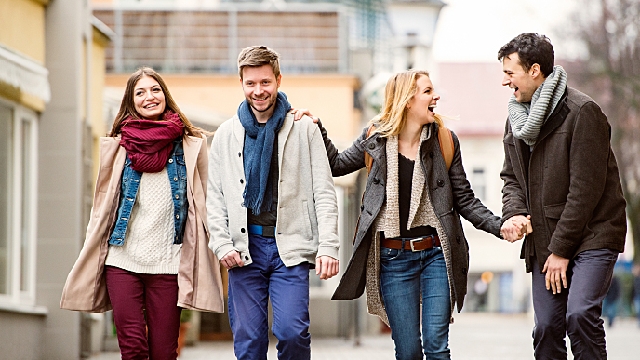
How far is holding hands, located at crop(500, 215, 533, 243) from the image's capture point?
682 centimetres

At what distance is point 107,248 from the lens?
6910 mm

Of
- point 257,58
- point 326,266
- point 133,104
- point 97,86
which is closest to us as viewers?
point 326,266

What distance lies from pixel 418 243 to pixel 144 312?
1.56 metres

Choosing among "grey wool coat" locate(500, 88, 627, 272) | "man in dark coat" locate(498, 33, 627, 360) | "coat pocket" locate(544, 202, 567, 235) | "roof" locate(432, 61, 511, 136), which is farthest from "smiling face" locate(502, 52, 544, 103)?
"roof" locate(432, 61, 511, 136)

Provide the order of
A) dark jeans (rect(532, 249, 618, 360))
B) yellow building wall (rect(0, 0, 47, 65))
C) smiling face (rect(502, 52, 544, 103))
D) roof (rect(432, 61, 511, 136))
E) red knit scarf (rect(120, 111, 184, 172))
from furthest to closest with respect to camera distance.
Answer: roof (rect(432, 61, 511, 136)) < yellow building wall (rect(0, 0, 47, 65)) < red knit scarf (rect(120, 111, 184, 172)) < smiling face (rect(502, 52, 544, 103)) < dark jeans (rect(532, 249, 618, 360))

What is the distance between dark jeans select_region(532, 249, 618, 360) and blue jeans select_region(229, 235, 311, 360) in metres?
1.26

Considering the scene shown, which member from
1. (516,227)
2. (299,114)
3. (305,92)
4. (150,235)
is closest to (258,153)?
(299,114)

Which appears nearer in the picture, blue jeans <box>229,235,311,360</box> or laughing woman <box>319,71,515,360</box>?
blue jeans <box>229,235,311,360</box>

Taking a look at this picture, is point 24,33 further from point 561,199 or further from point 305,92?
point 305,92

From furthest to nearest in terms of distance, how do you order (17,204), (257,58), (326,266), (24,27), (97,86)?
(97,86) → (17,204) → (24,27) → (257,58) → (326,266)

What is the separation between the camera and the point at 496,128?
5681 cm

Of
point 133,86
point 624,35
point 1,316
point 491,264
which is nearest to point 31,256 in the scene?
point 1,316

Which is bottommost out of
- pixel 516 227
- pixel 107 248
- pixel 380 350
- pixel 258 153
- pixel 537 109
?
pixel 380 350

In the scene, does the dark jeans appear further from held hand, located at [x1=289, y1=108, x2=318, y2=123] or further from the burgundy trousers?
the burgundy trousers
